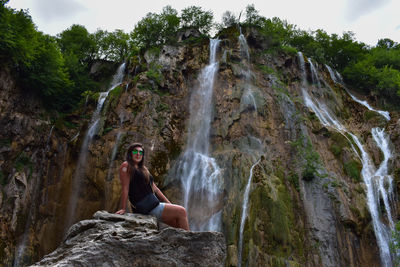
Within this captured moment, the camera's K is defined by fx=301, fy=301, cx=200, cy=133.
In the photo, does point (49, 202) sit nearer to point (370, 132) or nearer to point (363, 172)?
point (363, 172)

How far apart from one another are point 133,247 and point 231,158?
11220mm

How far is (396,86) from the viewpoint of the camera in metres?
22.6

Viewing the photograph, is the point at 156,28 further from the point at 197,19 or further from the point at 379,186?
the point at 379,186

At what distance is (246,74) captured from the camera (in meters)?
19.6

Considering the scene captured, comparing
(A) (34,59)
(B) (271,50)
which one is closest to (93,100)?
(A) (34,59)

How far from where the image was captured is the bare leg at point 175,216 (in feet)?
12.4

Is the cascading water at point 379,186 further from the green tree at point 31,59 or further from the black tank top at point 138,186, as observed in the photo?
the green tree at point 31,59

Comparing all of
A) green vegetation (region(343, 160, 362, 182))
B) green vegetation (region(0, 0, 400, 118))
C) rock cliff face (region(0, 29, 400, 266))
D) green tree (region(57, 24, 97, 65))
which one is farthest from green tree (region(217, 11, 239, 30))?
green vegetation (region(343, 160, 362, 182))

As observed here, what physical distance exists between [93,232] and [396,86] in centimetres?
2544

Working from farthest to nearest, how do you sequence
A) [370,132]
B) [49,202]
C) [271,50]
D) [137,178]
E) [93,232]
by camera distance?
[271,50] → [370,132] → [49,202] → [137,178] → [93,232]

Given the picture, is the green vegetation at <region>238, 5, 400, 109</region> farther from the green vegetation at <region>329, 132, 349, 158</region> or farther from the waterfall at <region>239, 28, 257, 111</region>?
the green vegetation at <region>329, 132, 349, 158</region>

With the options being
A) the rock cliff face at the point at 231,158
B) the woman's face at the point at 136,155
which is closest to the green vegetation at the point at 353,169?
the rock cliff face at the point at 231,158

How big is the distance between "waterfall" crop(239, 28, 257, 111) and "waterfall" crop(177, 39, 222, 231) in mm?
2073

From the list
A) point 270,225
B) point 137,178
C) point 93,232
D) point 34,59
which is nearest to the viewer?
point 93,232
